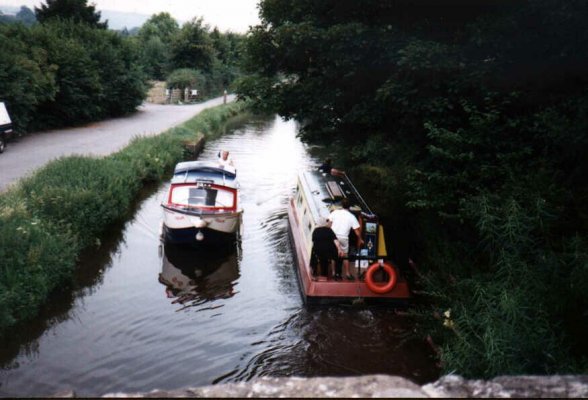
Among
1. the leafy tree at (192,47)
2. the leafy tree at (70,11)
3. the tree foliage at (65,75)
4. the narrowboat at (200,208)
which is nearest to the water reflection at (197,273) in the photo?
the narrowboat at (200,208)

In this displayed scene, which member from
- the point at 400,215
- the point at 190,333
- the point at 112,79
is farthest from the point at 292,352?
the point at 112,79

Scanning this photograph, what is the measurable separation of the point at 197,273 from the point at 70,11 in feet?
127

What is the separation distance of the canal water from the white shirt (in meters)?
1.44

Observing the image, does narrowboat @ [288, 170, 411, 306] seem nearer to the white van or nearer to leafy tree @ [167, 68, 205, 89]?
the white van

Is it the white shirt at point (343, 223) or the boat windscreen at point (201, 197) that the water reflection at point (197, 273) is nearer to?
the boat windscreen at point (201, 197)

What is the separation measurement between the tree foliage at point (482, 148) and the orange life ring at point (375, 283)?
677 millimetres

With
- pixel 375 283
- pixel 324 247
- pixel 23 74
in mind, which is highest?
pixel 23 74

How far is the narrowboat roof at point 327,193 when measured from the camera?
11398mm

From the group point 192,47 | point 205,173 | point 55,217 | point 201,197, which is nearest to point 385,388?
point 55,217

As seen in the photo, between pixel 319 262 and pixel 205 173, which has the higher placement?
pixel 205 173

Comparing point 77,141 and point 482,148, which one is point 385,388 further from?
point 77,141

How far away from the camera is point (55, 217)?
12008 millimetres

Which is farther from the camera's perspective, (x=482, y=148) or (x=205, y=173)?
(x=205, y=173)

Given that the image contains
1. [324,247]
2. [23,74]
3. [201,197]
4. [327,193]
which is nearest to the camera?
[324,247]
